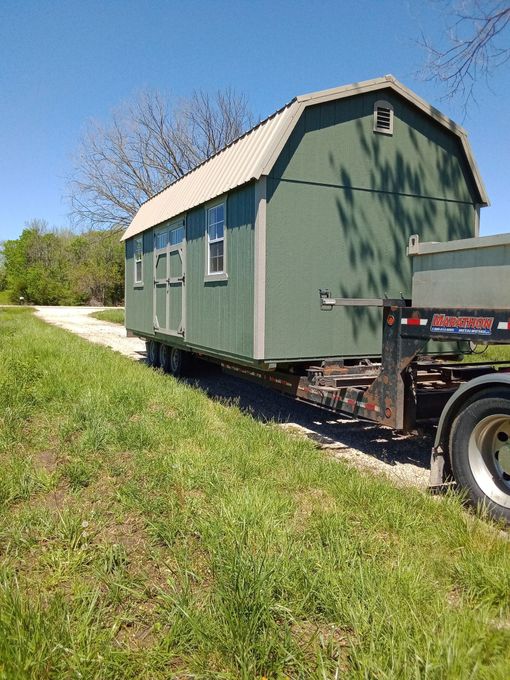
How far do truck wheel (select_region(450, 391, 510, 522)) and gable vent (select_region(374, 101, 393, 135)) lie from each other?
4309mm

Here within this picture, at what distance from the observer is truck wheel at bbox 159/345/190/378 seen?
9828mm

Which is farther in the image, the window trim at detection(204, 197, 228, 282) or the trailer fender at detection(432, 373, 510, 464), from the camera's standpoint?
the window trim at detection(204, 197, 228, 282)

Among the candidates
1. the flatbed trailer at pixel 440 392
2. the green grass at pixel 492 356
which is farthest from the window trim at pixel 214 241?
the green grass at pixel 492 356

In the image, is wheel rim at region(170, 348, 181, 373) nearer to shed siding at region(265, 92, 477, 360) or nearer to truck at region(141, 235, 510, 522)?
shed siding at region(265, 92, 477, 360)

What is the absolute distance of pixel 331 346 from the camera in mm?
6160

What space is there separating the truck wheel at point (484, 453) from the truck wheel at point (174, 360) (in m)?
6.82

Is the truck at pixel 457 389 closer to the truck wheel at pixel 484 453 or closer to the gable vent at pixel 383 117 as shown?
the truck wheel at pixel 484 453

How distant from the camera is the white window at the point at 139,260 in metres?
11.5

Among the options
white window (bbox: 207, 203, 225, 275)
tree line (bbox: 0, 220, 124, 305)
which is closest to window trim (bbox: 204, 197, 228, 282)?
white window (bbox: 207, 203, 225, 275)

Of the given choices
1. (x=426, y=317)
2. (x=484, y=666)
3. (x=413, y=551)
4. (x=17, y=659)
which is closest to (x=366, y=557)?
(x=413, y=551)

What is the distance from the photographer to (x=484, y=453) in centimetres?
347

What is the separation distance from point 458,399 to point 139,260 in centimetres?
944

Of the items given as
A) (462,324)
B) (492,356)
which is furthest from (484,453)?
(492,356)

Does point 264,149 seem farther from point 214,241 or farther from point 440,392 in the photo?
point 440,392
